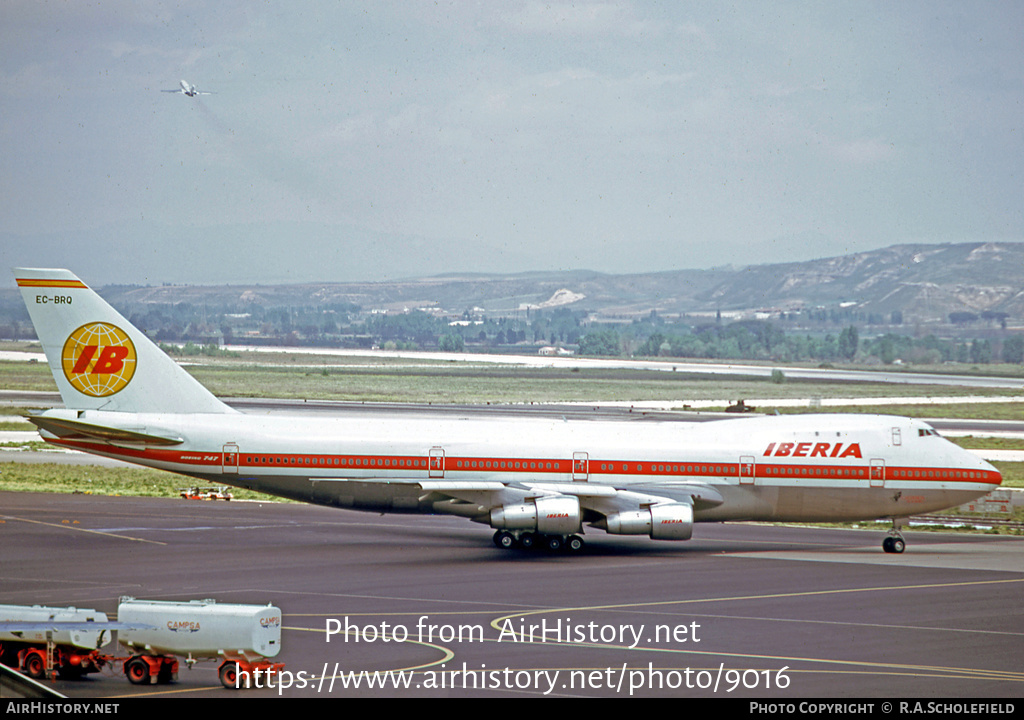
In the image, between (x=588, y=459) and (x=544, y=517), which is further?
(x=588, y=459)

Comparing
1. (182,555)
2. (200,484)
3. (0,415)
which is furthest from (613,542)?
(0,415)

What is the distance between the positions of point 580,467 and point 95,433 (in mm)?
16519

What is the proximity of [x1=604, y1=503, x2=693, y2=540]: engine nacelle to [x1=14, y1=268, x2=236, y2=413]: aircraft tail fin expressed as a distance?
15.5 meters

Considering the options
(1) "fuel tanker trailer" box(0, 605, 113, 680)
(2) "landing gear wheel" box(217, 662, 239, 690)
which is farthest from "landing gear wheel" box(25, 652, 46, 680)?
(2) "landing gear wheel" box(217, 662, 239, 690)

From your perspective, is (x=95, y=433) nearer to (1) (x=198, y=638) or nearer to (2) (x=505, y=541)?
(2) (x=505, y=541)

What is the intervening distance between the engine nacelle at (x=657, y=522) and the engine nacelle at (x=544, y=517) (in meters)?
1.55

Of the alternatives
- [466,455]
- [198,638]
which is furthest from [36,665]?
[466,455]

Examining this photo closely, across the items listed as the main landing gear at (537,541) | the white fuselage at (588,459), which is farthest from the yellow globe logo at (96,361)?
the main landing gear at (537,541)

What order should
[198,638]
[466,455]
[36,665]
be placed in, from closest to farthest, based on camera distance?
1. [198,638]
2. [36,665]
3. [466,455]

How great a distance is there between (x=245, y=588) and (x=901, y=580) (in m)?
19.1

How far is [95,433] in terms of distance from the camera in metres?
37.6

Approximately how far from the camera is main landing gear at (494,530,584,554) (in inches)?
1508

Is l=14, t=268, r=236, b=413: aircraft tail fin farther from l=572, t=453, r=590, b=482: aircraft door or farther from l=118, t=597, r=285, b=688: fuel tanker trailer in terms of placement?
l=118, t=597, r=285, b=688: fuel tanker trailer
